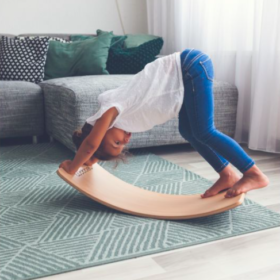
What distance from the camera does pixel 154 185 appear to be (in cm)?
194

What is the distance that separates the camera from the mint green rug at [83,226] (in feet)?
4.11

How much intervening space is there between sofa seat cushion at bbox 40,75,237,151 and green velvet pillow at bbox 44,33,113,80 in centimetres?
34

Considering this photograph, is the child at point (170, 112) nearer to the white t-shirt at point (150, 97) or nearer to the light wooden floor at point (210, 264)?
the white t-shirt at point (150, 97)

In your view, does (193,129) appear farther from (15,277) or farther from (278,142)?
(278,142)

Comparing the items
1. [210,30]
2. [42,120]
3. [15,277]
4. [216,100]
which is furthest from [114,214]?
[210,30]

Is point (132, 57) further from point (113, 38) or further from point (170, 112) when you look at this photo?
point (170, 112)

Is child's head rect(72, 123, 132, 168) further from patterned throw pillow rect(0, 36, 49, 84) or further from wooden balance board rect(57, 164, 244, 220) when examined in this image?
patterned throw pillow rect(0, 36, 49, 84)

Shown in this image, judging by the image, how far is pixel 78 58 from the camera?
3027 mm

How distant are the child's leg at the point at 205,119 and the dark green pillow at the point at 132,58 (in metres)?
1.37

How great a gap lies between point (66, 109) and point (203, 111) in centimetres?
100

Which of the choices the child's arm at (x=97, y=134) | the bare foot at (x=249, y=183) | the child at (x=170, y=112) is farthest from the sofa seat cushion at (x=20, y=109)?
the bare foot at (x=249, y=183)

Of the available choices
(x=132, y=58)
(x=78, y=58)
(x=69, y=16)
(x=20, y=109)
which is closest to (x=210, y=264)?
(x=20, y=109)

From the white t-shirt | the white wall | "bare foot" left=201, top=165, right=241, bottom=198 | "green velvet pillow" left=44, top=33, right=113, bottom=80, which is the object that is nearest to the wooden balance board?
"bare foot" left=201, top=165, right=241, bottom=198

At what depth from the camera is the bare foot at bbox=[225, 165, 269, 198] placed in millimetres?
1562
